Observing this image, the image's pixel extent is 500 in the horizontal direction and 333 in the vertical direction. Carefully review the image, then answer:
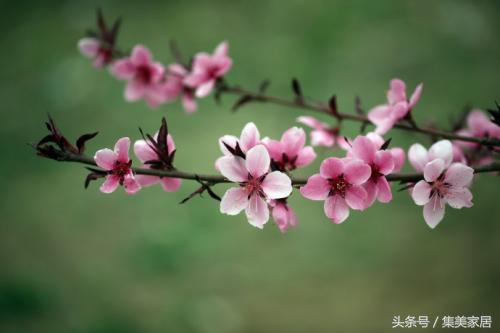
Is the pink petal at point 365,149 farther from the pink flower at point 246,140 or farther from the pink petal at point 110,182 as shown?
the pink petal at point 110,182

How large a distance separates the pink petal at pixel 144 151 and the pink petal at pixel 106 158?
0.05 m

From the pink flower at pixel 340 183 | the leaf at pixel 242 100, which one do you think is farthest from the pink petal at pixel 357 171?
the leaf at pixel 242 100

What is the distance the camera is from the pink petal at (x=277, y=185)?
544 mm

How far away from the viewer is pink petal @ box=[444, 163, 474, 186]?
0.56m

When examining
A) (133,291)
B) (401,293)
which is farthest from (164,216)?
(401,293)

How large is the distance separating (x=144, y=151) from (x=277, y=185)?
7.6 inches

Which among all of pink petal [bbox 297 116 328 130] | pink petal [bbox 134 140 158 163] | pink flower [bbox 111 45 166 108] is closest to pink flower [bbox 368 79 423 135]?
pink petal [bbox 297 116 328 130]

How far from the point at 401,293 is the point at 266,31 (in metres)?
1.99

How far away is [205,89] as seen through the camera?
87 centimetres

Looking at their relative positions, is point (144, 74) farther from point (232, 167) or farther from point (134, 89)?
point (232, 167)

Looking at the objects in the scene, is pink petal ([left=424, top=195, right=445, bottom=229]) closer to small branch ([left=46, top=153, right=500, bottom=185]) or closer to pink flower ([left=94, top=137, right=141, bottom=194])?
small branch ([left=46, top=153, right=500, bottom=185])

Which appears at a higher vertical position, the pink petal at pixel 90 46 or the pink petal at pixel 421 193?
the pink petal at pixel 90 46

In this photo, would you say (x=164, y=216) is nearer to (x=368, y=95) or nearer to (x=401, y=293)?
(x=401, y=293)

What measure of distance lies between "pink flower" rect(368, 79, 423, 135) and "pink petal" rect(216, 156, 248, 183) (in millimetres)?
246
